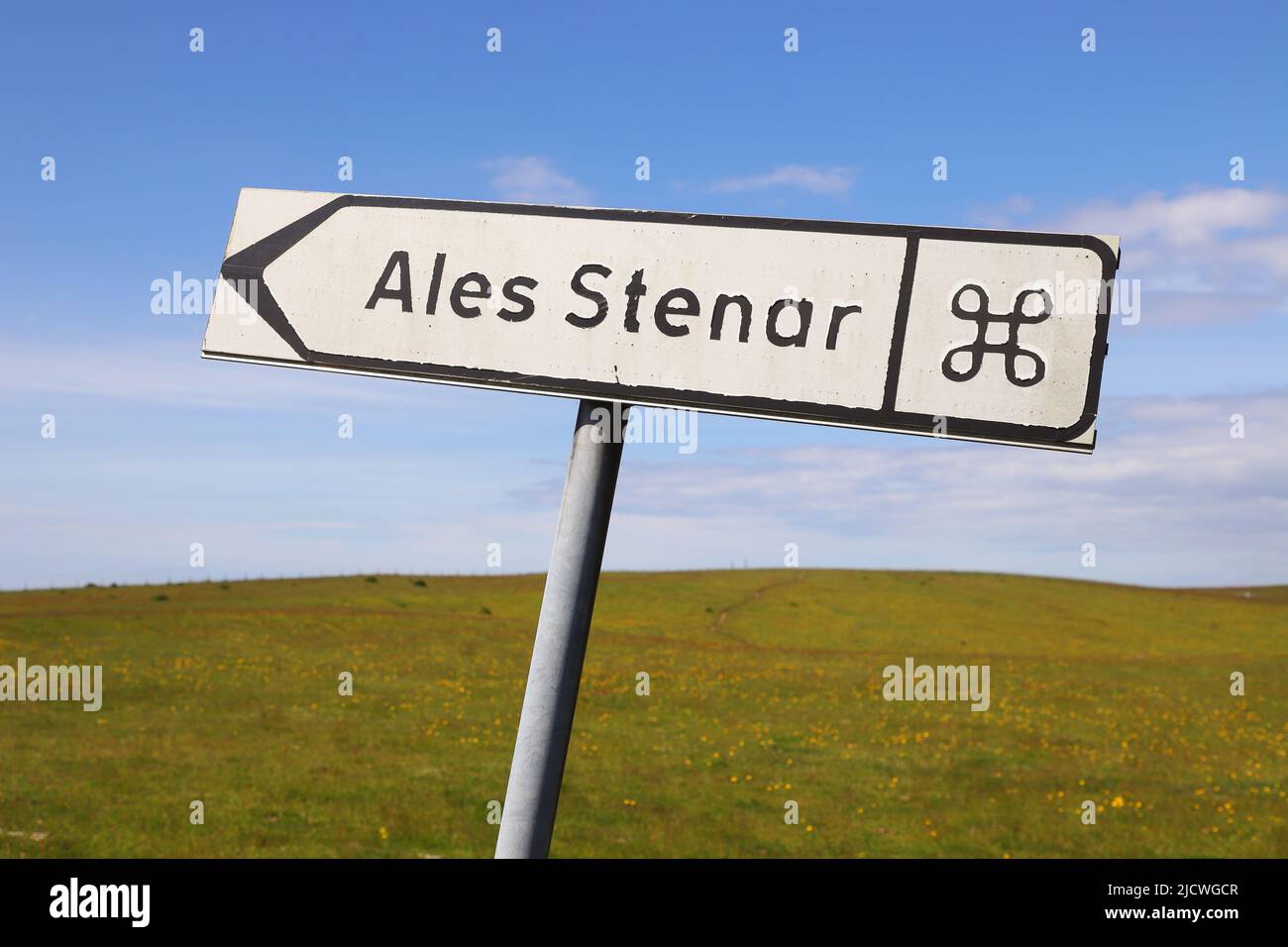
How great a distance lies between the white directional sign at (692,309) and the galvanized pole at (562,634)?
8.9 inches

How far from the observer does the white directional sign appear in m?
3.15

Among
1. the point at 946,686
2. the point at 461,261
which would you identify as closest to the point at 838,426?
the point at 461,261

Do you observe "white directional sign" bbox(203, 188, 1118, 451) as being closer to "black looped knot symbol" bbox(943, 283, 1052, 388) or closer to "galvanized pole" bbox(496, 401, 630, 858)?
"black looped knot symbol" bbox(943, 283, 1052, 388)

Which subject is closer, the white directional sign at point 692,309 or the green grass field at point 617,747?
the white directional sign at point 692,309

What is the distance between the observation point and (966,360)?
3.18 meters

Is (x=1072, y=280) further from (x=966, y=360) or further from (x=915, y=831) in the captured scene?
(x=915, y=831)

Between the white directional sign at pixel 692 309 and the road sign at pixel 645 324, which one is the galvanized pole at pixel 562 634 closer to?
the road sign at pixel 645 324

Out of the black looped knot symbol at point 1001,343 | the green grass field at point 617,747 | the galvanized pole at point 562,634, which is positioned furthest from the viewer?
the green grass field at point 617,747

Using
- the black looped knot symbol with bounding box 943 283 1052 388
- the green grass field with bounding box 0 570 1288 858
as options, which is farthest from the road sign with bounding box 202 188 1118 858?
the green grass field with bounding box 0 570 1288 858

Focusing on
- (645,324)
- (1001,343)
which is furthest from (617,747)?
(1001,343)

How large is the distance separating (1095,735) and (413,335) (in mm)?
20926

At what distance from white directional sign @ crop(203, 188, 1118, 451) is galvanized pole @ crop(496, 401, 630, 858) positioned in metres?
0.23

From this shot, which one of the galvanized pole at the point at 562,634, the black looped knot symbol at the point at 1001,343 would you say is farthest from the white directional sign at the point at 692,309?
the galvanized pole at the point at 562,634

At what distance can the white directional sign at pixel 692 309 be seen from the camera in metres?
3.15
